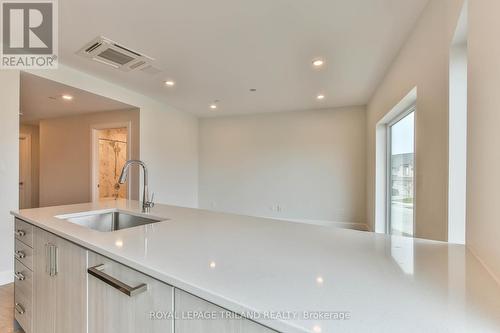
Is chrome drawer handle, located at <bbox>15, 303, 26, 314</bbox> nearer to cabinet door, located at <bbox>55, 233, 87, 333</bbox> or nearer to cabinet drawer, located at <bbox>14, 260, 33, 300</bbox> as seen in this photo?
cabinet drawer, located at <bbox>14, 260, 33, 300</bbox>

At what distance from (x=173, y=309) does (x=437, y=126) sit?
5.89 ft

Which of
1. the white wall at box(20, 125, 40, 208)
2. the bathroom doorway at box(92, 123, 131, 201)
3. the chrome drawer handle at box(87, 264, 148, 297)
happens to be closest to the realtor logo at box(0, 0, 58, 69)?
the chrome drawer handle at box(87, 264, 148, 297)

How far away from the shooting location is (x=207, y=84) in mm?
3578

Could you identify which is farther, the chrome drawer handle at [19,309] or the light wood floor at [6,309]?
the light wood floor at [6,309]

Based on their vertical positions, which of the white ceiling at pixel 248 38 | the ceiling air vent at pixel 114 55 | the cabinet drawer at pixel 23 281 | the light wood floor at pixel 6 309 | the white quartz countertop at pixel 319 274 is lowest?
the light wood floor at pixel 6 309

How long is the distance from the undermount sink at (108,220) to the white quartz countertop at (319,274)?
0.48 metres

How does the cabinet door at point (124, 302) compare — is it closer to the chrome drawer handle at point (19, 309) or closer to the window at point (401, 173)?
the chrome drawer handle at point (19, 309)

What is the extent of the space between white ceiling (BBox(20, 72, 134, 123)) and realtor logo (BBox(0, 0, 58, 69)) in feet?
0.66

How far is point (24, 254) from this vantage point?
5.06ft

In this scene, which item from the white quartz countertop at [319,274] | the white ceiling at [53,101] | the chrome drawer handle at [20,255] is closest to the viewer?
the white quartz countertop at [319,274]

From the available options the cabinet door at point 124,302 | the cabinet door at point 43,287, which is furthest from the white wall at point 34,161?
the cabinet door at point 124,302

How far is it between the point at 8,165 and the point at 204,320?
10.2 ft

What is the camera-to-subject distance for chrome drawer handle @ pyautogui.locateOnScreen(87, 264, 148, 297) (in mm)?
795

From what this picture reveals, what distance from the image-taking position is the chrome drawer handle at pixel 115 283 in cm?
79
